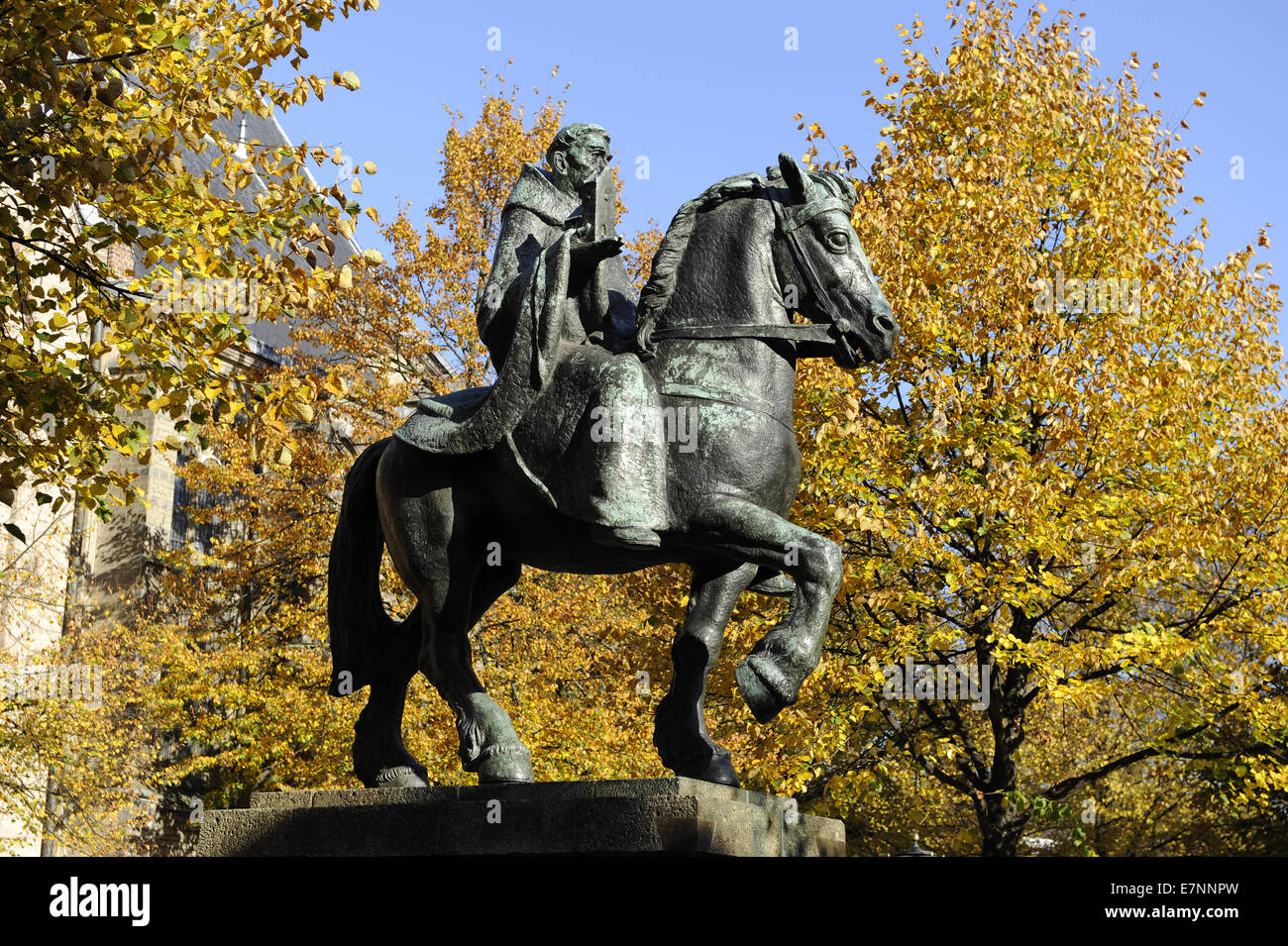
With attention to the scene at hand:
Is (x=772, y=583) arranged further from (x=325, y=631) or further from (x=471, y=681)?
(x=325, y=631)

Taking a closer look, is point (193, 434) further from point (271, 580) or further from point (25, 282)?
point (271, 580)

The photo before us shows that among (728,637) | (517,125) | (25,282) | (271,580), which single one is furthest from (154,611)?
(25,282)

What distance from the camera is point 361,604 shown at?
6.69 m

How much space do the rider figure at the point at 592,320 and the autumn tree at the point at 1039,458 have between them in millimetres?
6983

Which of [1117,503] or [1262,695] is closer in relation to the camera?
[1117,503]

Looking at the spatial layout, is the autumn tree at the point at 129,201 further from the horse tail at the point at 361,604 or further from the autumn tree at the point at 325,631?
the autumn tree at the point at 325,631

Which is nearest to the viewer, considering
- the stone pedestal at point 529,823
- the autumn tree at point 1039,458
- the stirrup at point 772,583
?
the stone pedestal at point 529,823

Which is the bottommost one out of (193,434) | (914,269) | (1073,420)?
(193,434)

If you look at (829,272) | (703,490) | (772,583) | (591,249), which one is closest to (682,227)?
(591,249)

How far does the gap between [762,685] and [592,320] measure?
6.52ft

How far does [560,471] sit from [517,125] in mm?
18136

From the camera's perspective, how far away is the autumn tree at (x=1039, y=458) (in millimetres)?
13484

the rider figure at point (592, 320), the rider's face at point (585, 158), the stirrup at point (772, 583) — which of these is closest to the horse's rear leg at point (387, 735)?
the rider figure at point (592, 320)
